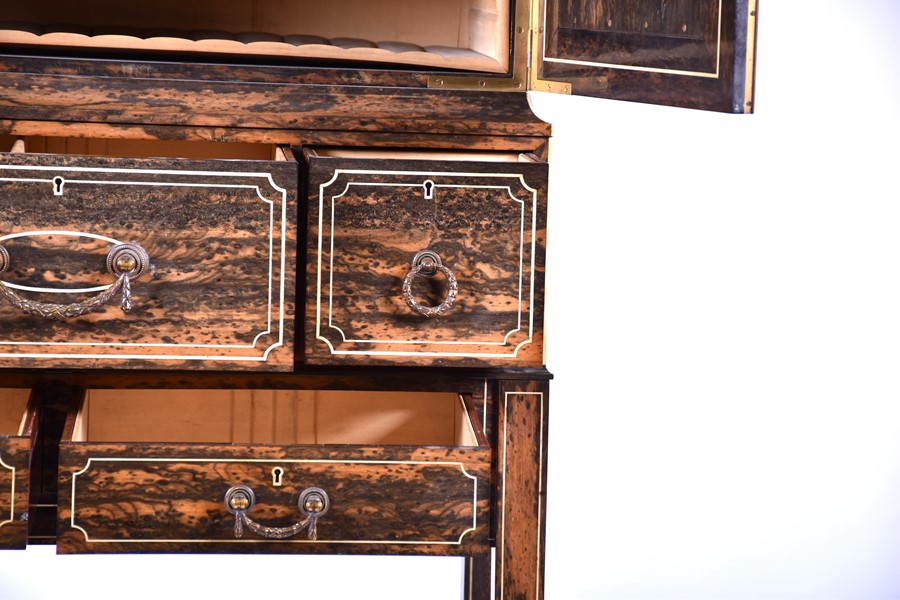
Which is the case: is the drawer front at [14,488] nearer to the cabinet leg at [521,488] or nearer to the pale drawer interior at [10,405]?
the pale drawer interior at [10,405]

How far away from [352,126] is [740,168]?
115 cm

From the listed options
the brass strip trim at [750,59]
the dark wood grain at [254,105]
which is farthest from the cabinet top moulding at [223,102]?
the brass strip trim at [750,59]

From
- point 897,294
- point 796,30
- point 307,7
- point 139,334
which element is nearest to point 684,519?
point 897,294

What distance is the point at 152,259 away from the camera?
110cm

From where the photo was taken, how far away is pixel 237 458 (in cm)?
112

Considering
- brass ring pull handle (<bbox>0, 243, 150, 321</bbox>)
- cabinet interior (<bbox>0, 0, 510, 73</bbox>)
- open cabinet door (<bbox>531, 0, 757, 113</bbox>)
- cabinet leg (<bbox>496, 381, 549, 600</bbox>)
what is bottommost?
cabinet leg (<bbox>496, 381, 549, 600</bbox>)

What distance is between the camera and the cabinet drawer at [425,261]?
3.65 feet

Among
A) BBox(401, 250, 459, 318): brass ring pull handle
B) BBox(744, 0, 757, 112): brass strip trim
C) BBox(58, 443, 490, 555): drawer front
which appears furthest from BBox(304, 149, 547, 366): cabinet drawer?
BBox(744, 0, 757, 112): brass strip trim

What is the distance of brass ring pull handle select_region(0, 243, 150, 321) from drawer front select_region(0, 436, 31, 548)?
128 mm

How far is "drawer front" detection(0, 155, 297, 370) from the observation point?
108 centimetres

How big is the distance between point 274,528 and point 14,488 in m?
0.25

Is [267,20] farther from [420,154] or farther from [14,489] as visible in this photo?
[14,489]

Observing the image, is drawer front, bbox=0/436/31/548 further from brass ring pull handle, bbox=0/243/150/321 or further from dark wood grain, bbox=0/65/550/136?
dark wood grain, bbox=0/65/550/136

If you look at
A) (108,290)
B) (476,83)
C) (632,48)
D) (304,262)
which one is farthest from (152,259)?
(632,48)
